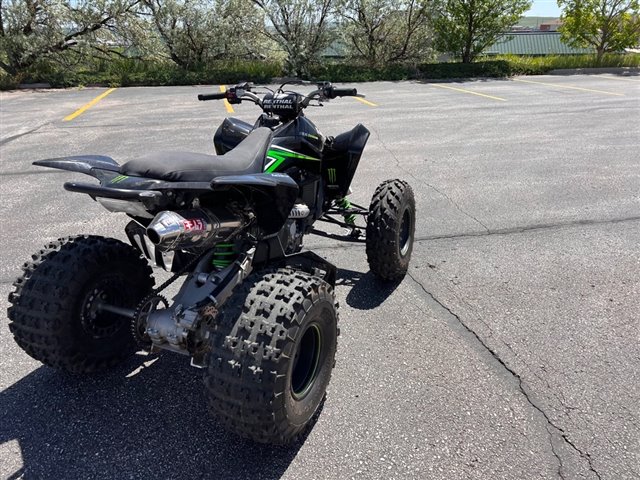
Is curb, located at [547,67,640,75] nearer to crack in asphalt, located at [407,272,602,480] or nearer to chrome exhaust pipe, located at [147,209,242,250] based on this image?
crack in asphalt, located at [407,272,602,480]

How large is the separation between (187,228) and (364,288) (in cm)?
221

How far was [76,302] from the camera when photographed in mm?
2566

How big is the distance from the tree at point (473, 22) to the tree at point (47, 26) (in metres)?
13.5

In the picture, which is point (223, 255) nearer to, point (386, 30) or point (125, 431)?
point (125, 431)

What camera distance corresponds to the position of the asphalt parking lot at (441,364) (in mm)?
2357

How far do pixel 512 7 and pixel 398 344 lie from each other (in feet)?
76.6

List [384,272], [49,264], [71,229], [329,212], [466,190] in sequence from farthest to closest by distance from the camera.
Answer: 1. [466,190]
2. [71,229]
3. [329,212]
4. [384,272]
5. [49,264]

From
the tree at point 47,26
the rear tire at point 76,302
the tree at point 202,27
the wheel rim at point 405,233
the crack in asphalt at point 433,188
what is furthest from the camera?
the tree at point 202,27

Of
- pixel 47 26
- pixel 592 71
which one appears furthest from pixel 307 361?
pixel 592 71

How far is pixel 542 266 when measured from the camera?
4430 millimetres

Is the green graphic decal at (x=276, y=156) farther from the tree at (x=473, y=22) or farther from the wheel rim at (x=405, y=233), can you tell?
the tree at (x=473, y=22)

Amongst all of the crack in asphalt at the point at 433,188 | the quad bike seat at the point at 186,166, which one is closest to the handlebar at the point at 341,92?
the quad bike seat at the point at 186,166

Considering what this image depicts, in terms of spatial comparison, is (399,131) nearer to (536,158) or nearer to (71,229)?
(536,158)

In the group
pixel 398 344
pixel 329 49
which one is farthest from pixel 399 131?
pixel 329 49
